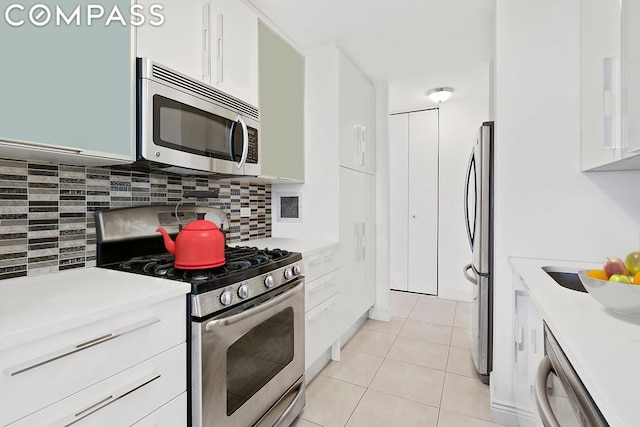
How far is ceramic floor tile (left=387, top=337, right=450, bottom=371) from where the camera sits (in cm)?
235

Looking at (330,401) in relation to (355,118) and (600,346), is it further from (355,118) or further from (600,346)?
(355,118)

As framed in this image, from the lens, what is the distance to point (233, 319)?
120cm

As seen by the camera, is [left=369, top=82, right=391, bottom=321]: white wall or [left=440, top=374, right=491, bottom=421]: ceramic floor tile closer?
[left=440, top=374, right=491, bottom=421]: ceramic floor tile

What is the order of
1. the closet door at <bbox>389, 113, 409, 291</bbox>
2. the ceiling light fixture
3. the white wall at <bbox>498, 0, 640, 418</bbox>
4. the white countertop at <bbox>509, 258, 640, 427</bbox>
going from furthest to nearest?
the closet door at <bbox>389, 113, 409, 291</bbox> < the ceiling light fixture < the white wall at <bbox>498, 0, 640, 418</bbox> < the white countertop at <bbox>509, 258, 640, 427</bbox>

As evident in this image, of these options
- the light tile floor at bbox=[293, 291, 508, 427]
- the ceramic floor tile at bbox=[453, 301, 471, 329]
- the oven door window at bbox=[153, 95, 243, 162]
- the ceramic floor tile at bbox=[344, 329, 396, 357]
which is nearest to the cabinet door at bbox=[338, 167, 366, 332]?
the ceramic floor tile at bbox=[344, 329, 396, 357]

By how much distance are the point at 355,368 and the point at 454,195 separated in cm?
248

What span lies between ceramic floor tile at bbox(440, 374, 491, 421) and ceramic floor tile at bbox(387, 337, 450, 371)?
6.9 inches

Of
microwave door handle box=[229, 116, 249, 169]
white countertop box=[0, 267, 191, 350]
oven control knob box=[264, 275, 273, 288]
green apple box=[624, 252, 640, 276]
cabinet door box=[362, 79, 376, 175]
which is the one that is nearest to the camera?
white countertop box=[0, 267, 191, 350]

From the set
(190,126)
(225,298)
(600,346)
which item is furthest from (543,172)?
(190,126)

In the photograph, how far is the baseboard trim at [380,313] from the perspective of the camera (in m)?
3.15

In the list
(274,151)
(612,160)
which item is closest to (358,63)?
(274,151)

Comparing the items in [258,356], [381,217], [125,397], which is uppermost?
[381,217]

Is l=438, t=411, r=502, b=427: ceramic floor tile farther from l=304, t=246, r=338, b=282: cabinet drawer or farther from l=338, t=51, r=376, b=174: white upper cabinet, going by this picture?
l=338, t=51, r=376, b=174: white upper cabinet

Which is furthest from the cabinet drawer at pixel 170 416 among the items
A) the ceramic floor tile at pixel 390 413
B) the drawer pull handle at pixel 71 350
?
the ceramic floor tile at pixel 390 413
